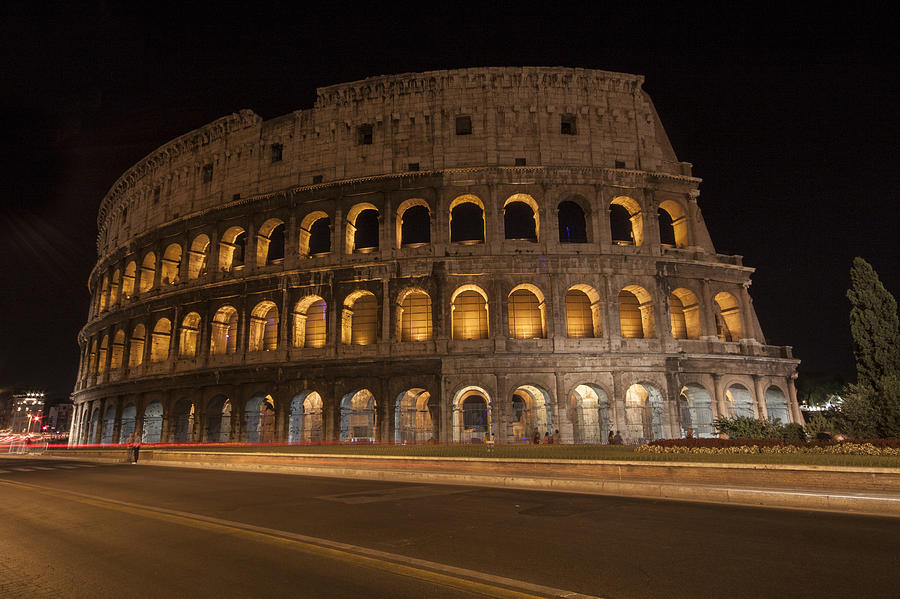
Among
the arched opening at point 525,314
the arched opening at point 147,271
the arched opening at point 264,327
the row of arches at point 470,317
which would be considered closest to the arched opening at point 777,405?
the row of arches at point 470,317

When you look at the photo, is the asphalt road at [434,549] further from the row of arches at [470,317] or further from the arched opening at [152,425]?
the arched opening at [152,425]

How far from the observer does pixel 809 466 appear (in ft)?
36.8

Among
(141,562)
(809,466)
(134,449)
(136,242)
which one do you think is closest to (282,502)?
(141,562)

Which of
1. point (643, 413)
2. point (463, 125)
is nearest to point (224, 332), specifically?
point (463, 125)

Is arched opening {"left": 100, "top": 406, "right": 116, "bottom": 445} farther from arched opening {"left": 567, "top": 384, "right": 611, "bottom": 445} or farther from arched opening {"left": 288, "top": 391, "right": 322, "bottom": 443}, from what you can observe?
arched opening {"left": 567, "top": 384, "right": 611, "bottom": 445}

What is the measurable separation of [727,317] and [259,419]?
2810cm

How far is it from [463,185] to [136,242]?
25.6 metres

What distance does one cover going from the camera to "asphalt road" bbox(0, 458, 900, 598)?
4.98 meters

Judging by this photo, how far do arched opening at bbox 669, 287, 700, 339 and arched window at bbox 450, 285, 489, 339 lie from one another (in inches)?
400

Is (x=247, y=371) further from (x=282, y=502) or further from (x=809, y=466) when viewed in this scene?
(x=809, y=466)

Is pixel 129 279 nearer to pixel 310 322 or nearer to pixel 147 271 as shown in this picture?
pixel 147 271

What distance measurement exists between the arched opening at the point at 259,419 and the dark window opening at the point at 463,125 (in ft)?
61.3

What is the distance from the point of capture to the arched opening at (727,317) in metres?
29.4

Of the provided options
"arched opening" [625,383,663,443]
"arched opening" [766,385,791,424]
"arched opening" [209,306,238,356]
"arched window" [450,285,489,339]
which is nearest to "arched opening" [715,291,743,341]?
"arched opening" [766,385,791,424]
